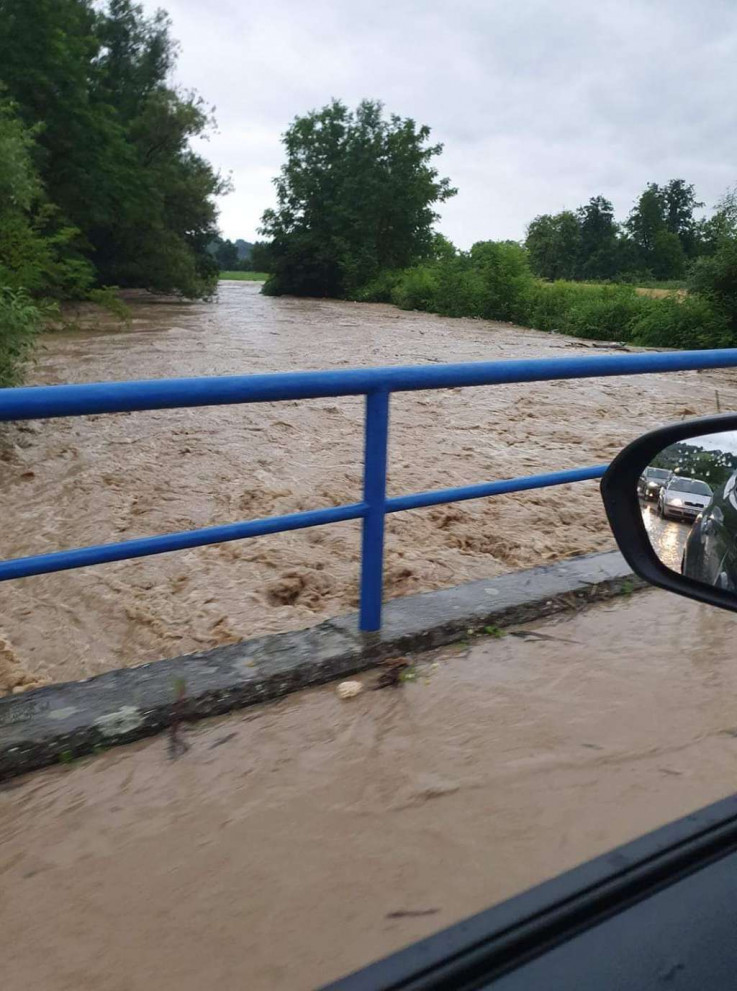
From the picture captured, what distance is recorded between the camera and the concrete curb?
87.7 inches

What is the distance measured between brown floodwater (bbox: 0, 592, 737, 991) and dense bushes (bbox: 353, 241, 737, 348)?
1641cm

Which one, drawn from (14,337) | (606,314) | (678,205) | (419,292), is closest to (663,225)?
(678,205)

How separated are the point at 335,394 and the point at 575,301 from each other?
22.2 meters

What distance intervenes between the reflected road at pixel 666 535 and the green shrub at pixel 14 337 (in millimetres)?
8907

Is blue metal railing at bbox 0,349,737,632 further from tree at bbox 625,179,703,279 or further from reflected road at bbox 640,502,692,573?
tree at bbox 625,179,703,279

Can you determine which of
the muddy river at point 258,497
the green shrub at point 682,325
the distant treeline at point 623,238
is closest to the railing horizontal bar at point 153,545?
the muddy river at point 258,497

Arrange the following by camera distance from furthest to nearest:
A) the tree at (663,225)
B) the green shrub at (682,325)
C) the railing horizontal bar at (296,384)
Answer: the tree at (663,225) → the green shrub at (682,325) → the railing horizontal bar at (296,384)

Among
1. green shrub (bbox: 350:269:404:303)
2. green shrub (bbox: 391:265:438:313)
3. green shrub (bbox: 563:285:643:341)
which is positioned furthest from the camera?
green shrub (bbox: 350:269:404:303)

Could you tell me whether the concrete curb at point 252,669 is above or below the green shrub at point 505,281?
below

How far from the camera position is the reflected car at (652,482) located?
1.35 m

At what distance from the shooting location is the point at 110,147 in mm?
29438

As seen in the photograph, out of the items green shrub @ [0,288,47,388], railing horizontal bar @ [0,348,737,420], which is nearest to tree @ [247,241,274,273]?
green shrub @ [0,288,47,388]

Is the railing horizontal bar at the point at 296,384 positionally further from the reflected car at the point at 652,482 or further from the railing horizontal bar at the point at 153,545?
the reflected car at the point at 652,482

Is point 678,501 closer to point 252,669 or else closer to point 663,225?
point 252,669
